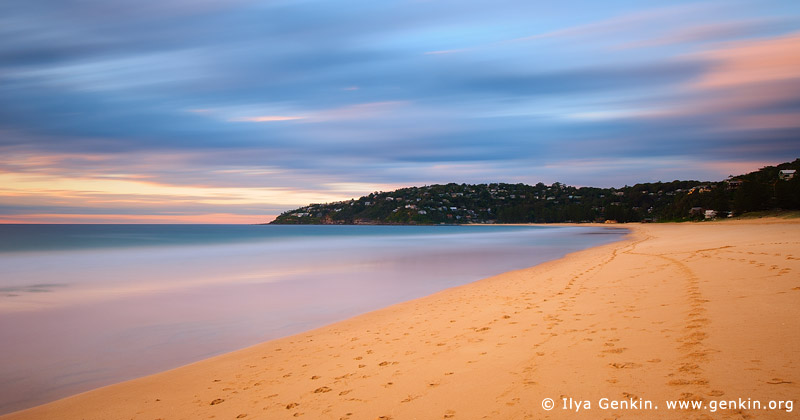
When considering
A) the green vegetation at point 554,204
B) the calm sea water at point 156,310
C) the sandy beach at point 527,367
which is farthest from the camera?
the green vegetation at point 554,204

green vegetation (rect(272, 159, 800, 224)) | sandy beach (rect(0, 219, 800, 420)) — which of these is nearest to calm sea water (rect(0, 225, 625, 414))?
sandy beach (rect(0, 219, 800, 420))

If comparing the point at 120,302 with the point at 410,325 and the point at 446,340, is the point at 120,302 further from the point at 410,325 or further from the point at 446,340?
the point at 446,340

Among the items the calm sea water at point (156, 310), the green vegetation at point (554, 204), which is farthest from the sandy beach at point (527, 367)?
the green vegetation at point (554, 204)

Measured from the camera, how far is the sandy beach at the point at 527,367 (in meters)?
3.64

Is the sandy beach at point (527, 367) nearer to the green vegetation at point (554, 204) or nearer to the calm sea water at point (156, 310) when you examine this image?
the calm sea water at point (156, 310)

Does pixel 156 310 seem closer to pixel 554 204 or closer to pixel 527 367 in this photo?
pixel 527 367

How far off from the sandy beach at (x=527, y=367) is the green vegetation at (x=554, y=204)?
62.5 meters

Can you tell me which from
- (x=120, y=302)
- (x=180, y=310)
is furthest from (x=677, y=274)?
(x=120, y=302)

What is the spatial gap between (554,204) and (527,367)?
16871 cm

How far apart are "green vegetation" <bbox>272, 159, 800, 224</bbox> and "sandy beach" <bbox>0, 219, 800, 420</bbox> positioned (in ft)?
205

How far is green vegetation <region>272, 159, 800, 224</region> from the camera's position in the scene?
79188 mm

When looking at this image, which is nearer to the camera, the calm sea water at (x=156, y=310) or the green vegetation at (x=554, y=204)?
the calm sea water at (x=156, y=310)

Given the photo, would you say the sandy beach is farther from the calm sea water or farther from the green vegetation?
the green vegetation

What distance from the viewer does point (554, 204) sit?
16488 centimetres
